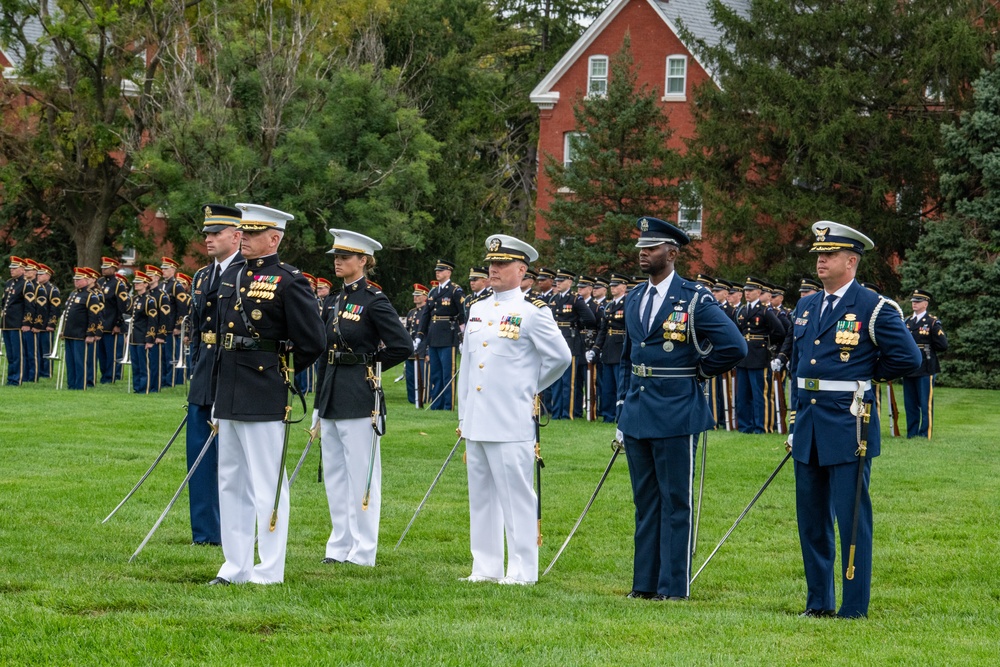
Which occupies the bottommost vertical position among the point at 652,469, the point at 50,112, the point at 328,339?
the point at 652,469

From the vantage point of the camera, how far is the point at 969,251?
Result: 1316 inches

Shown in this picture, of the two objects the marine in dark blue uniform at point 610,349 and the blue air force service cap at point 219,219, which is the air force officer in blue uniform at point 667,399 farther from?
the marine in dark blue uniform at point 610,349

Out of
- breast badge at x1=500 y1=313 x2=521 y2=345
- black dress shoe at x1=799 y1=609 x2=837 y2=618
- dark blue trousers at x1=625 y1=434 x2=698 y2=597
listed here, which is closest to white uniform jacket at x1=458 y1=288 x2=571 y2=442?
breast badge at x1=500 y1=313 x2=521 y2=345

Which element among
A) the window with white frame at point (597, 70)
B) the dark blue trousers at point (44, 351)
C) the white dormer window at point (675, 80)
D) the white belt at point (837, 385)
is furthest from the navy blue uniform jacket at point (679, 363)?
the window with white frame at point (597, 70)

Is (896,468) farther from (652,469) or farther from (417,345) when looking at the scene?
(417,345)

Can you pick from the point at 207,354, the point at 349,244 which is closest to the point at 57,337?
the point at 207,354

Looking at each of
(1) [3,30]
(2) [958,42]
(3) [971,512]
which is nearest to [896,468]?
(3) [971,512]

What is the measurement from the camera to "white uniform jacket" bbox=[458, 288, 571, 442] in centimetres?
884

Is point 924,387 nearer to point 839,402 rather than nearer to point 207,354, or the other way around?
point 839,402

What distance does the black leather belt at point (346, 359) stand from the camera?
952cm

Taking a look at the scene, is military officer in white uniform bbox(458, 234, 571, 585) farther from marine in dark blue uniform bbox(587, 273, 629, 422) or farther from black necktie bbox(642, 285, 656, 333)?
marine in dark blue uniform bbox(587, 273, 629, 422)

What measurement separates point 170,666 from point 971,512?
8.47 m

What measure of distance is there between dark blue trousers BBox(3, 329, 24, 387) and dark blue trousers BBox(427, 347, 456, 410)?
26.9 feet

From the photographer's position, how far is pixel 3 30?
41250 millimetres
